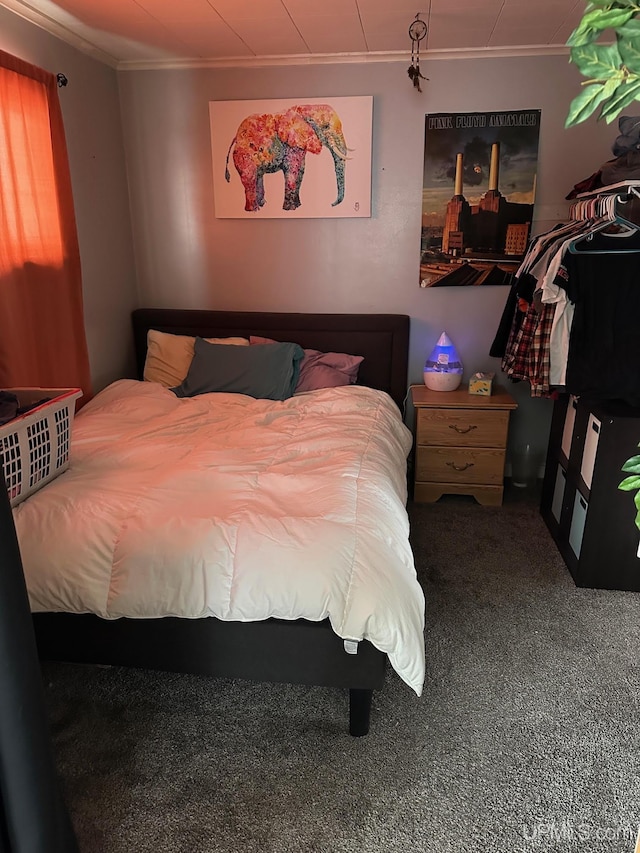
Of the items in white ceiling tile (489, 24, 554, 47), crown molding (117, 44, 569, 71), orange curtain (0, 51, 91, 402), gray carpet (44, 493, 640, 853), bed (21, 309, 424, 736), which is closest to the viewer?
gray carpet (44, 493, 640, 853)

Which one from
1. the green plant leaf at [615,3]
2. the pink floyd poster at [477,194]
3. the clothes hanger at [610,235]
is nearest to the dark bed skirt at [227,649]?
the green plant leaf at [615,3]

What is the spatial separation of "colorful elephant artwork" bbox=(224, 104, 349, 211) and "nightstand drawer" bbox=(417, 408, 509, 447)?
133cm

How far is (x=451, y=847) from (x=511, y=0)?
295 centimetres

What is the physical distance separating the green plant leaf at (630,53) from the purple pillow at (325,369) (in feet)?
8.28

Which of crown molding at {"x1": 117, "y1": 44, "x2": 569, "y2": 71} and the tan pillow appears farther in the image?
the tan pillow

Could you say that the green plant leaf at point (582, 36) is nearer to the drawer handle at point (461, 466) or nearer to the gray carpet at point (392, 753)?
the gray carpet at point (392, 753)

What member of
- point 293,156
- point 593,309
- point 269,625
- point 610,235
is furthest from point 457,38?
point 269,625

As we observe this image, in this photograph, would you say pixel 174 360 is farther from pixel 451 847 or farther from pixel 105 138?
pixel 451 847

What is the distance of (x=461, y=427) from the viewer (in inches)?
126

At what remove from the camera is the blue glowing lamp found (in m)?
3.33

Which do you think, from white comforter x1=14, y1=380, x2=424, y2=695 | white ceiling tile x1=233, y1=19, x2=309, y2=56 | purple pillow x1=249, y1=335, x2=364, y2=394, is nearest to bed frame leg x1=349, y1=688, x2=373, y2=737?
white comforter x1=14, y1=380, x2=424, y2=695

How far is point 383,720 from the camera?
187cm

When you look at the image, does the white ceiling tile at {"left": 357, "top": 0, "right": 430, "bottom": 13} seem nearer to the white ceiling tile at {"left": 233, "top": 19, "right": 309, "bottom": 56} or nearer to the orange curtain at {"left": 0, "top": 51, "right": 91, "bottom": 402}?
the white ceiling tile at {"left": 233, "top": 19, "right": 309, "bottom": 56}

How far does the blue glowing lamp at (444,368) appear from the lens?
3.33 meters
